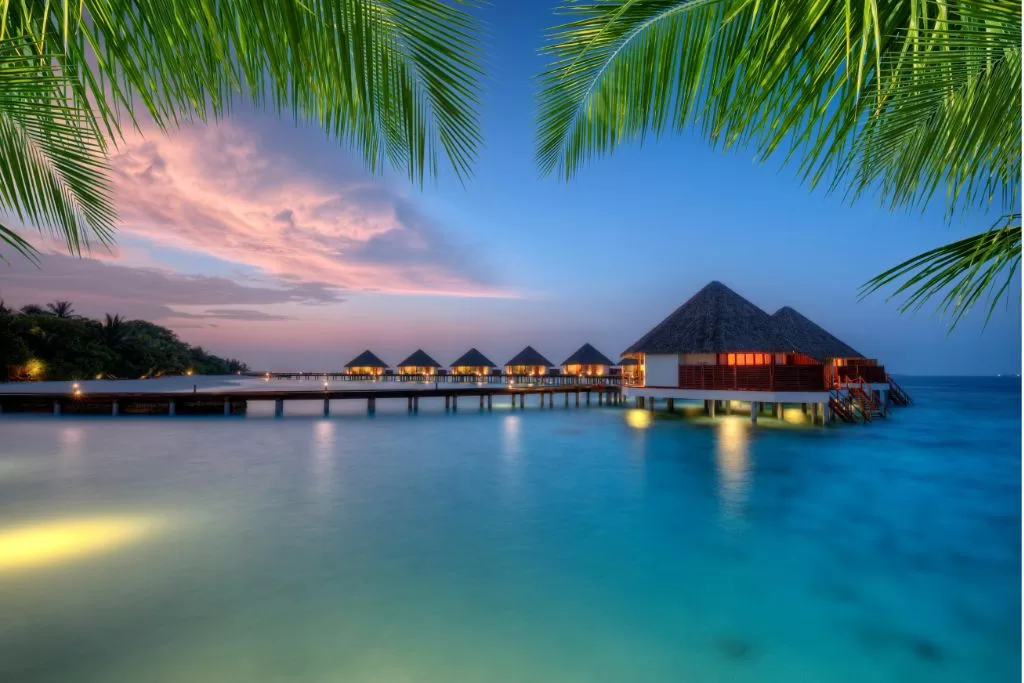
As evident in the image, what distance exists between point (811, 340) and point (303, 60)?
112 feet

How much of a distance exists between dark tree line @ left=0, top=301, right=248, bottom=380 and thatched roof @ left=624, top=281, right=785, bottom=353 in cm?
4127

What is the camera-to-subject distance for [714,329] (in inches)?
836

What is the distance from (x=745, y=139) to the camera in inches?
66.5

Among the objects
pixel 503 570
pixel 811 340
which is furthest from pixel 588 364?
pixel 503 570

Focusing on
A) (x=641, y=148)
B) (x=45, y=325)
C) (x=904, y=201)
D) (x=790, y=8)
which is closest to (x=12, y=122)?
(x=641, y=148)

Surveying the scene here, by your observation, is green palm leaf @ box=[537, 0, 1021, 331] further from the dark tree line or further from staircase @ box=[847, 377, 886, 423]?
the dark tree line

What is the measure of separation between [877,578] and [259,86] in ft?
26.7

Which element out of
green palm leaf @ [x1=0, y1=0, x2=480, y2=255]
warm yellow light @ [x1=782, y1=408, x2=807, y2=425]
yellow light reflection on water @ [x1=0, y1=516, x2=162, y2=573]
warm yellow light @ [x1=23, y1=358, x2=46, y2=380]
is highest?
green palm leaf @ [x1=0, y1=0, x2=480, y2=255]

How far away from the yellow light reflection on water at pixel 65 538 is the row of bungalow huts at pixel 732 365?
18.7m

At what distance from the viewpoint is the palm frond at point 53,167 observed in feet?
5.85

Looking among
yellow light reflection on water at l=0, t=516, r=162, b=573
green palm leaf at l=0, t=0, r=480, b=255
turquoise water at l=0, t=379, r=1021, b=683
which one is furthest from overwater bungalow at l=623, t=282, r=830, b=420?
green palm leaf at l=0, t=0, r=480, b=255

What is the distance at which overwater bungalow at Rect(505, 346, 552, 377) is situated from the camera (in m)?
50.7

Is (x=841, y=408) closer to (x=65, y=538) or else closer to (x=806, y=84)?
(x=806, y=84)

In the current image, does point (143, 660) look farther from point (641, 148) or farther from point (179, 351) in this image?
point (179, 351)
